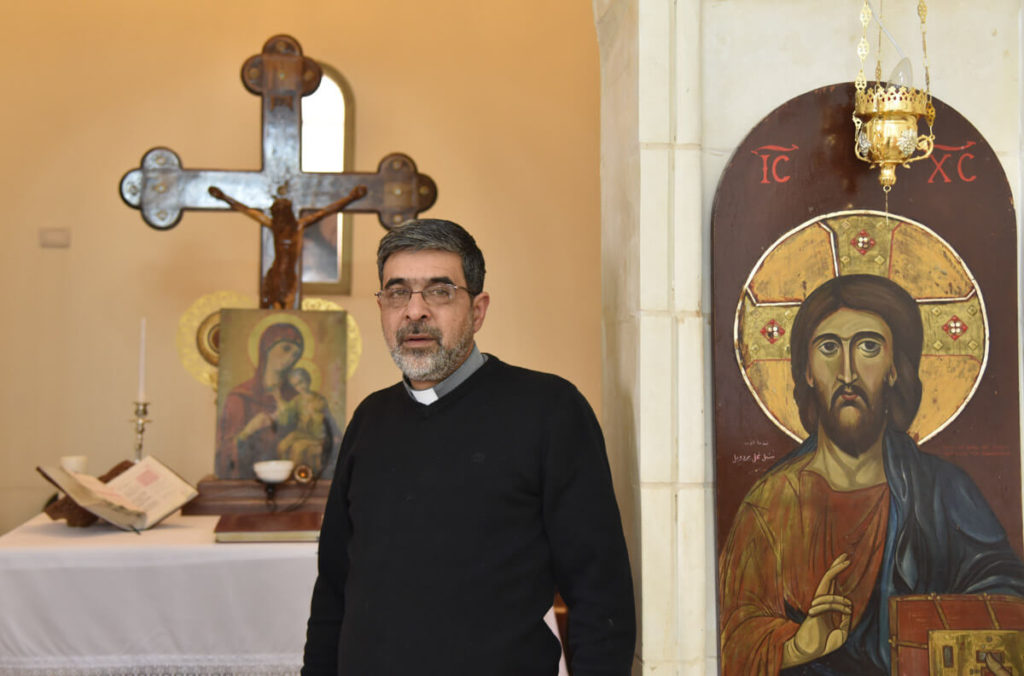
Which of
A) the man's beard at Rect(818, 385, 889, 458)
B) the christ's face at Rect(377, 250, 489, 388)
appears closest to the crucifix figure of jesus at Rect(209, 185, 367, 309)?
the christ's face at Rect(377, 250, 489, 388)

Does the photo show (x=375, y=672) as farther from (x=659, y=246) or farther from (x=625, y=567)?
(x=659, y=246)

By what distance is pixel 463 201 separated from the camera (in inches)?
238

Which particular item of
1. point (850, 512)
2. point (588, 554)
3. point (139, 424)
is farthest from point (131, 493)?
point (850, 512)

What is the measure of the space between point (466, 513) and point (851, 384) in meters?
0.79

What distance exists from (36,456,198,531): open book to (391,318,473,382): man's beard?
1506 millimetres

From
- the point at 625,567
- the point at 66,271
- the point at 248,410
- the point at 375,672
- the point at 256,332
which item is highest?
the point at 66,271

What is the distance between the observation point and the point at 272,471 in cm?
343

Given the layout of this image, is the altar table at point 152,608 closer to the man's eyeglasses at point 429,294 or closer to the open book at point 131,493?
the open book at point 131,493

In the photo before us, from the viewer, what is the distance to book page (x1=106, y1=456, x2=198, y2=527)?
335 cm

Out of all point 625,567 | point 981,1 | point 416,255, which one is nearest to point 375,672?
point 625,567

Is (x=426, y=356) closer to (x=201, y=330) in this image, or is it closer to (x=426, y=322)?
(x=426, y=322)

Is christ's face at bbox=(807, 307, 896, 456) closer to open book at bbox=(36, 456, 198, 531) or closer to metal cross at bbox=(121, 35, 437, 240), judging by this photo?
open book at bbox=(36, 456, 198, 531)

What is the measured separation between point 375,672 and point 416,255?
2.57 feet

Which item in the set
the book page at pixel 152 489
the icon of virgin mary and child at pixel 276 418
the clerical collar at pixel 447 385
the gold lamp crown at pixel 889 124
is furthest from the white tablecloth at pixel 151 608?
the gold lamp crown at pixel 889 124
